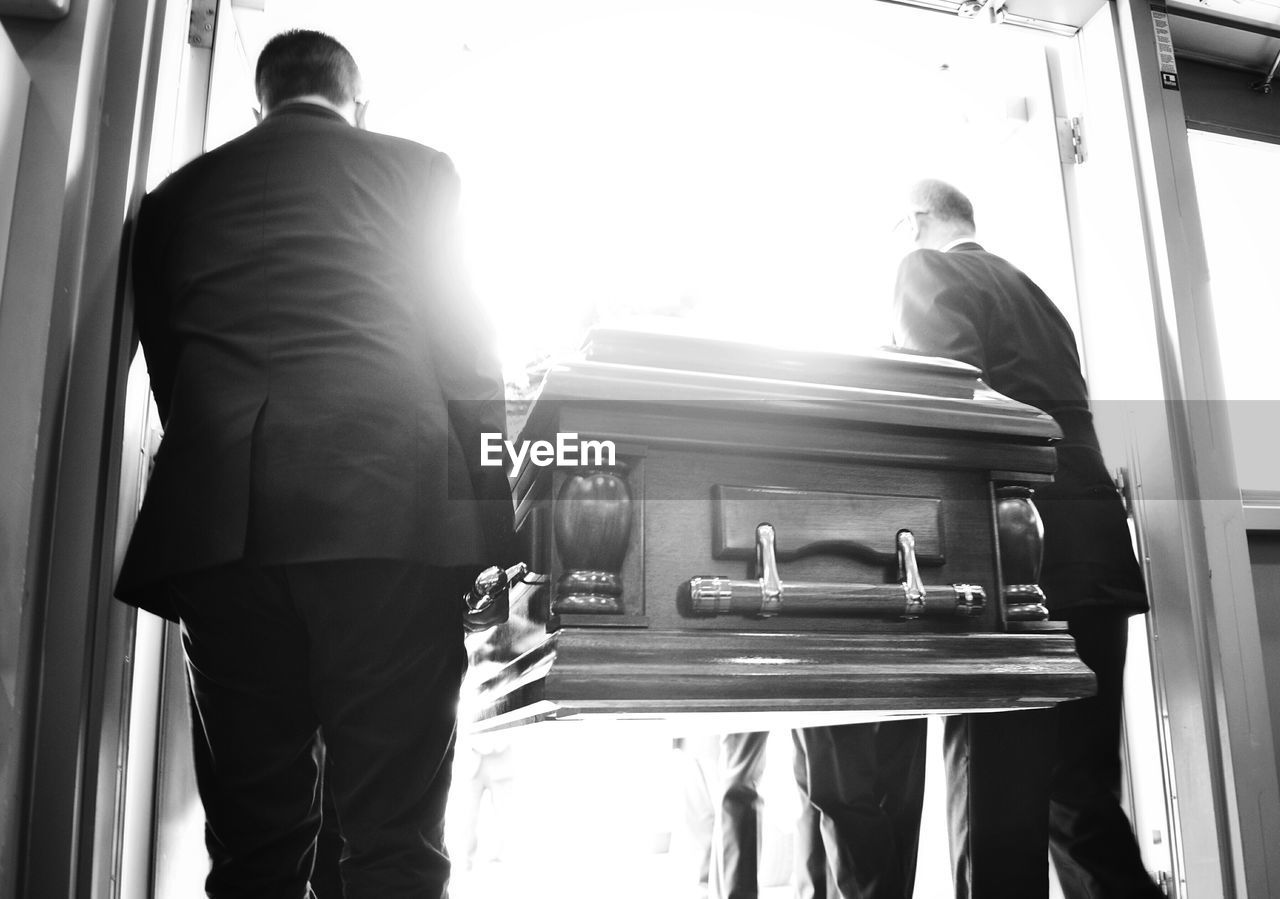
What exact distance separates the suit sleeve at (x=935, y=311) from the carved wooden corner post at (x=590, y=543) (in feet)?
3.47

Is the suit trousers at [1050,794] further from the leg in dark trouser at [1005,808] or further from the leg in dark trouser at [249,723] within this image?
the leg in dark trouser at [249,723]

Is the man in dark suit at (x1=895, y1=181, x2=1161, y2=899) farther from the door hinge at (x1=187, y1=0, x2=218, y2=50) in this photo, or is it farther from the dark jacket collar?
the door hinge at (x1=187, y1=0, x2=218, y2=50)

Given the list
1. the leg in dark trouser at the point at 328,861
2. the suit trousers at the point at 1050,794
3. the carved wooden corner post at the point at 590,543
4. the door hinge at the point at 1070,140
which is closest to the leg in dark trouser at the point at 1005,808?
the suit trousers at the point at 1050,794

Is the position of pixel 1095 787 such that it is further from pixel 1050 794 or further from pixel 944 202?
pixel 944 202

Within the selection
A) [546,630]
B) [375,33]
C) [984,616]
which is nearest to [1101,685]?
[984,616]

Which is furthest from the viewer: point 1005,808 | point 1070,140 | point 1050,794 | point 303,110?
point 1070,140

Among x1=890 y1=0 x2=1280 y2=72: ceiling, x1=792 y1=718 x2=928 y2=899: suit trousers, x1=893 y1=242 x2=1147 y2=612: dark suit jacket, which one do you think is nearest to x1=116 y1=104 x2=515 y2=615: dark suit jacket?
x1=792 y1=718 x2=928 y2=899: suit trousers

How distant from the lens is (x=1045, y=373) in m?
Result: 2.18

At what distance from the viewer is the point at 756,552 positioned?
1284 millimetres

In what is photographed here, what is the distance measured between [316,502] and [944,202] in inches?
69.1

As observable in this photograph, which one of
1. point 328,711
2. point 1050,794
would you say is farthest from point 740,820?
point 328,711

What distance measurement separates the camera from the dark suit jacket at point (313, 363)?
4.23ft

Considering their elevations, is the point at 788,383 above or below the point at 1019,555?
above

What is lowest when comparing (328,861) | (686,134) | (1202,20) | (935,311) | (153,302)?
(328,861)
